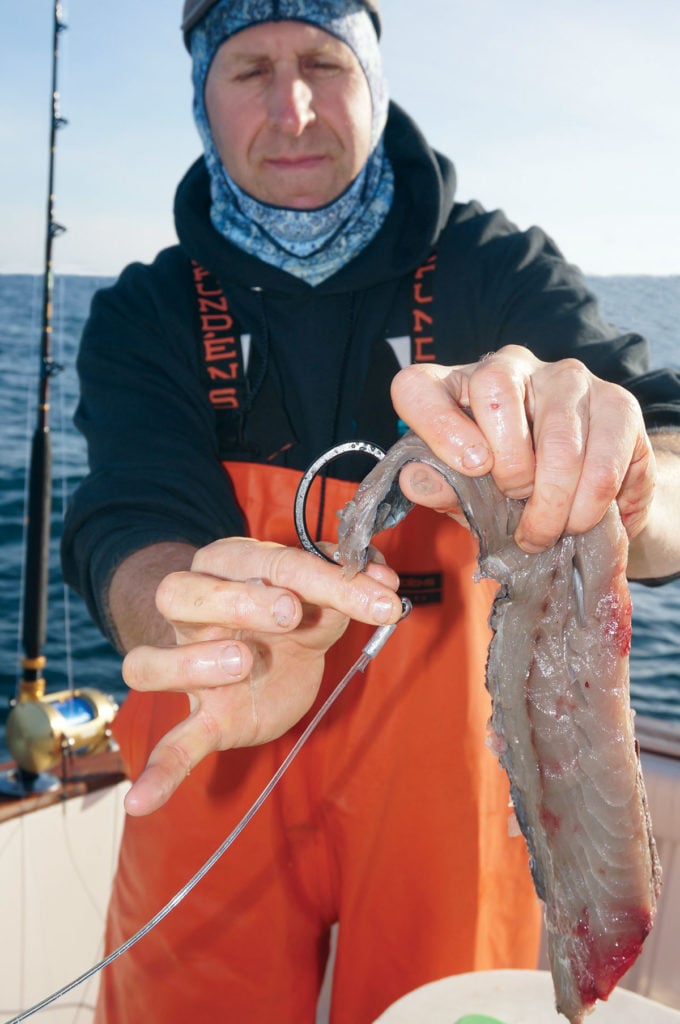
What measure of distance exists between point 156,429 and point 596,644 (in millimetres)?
1621

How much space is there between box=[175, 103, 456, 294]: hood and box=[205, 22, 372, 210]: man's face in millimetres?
211

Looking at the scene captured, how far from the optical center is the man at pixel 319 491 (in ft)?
8.11

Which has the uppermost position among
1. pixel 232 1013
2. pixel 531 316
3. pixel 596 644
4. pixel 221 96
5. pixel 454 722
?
pixel 221 96

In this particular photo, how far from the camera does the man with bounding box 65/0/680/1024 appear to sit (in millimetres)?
2471

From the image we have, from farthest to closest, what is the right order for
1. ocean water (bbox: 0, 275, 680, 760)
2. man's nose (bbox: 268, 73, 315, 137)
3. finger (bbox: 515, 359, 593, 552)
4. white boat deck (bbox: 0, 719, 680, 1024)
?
ocean water (bbox: 0, 275, 680, 760), white boat deck (bbox: 0, 719, 680, 1024), man's nose (bbox: 268, 73, 315, 137), finger (bbox: 515, 359, 593, 552)

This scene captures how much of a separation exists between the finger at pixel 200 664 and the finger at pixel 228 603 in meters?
0.05

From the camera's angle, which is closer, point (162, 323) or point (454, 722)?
point (454, 722)

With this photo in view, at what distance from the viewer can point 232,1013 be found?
2555 millimetres

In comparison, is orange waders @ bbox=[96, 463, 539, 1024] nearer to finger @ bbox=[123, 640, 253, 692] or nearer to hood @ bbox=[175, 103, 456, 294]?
hood @ bbox=[175, 103, 456, 294]

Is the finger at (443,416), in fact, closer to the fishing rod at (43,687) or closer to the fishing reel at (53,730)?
the fishing reel at (53,730)

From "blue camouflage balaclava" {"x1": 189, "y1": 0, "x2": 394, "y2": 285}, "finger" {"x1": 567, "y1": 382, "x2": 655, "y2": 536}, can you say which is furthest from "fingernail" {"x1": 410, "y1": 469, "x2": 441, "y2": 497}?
"blue camouflage balaclava" {"x1": 189, "y1": 0, "x2": 394, "y2": 285}

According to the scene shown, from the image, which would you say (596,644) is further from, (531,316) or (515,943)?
(515,943)

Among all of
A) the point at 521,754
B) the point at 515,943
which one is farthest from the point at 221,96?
the point at 515,943

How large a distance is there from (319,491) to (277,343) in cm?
56
